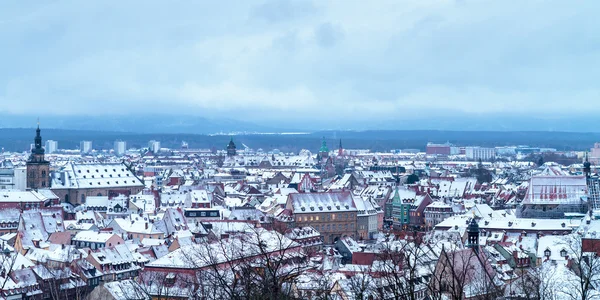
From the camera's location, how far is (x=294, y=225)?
87688mm

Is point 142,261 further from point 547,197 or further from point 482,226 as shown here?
point 547,197

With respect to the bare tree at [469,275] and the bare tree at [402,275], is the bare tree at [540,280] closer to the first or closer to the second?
the bare tree at [469,275]

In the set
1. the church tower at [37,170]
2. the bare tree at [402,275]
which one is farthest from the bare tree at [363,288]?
the church tower at [37,170]

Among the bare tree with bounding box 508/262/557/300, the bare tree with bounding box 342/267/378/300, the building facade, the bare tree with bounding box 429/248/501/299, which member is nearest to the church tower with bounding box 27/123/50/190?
the building facade

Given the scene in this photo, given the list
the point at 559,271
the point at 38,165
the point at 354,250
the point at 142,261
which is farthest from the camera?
the point at 38,165

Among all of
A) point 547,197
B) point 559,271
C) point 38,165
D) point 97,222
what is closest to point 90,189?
point 38,165

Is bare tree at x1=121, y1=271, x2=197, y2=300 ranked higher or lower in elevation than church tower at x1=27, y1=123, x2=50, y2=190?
lower

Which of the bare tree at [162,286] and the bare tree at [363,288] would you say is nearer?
the bare tree at [363,288]

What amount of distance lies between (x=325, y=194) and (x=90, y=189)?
1571 inches

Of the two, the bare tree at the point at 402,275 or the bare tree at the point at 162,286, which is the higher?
the bare tree at the point at 402,275

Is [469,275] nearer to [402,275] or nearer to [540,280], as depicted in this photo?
[540,280]

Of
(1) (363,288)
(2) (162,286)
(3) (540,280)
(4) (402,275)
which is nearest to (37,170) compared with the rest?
(2) (162,286)

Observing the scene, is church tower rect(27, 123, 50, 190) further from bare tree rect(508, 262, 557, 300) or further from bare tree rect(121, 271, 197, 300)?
bare tree rect(508, 262, 557, 300)

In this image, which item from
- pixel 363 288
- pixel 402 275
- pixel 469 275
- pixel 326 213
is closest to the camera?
pixel 363 288
